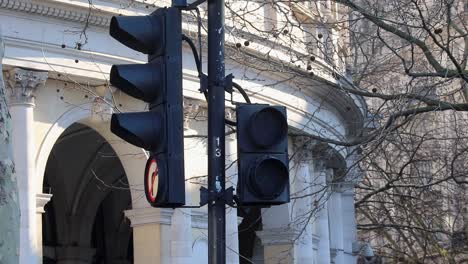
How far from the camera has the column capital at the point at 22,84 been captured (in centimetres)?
1789

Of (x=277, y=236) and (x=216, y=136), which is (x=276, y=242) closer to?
(x=277, y=236)

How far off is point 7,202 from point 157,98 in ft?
4.95

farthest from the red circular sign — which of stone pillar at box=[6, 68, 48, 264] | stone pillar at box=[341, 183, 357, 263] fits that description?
stone pillar at box=[341, 183, 357, 263]

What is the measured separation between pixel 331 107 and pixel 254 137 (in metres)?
20.1

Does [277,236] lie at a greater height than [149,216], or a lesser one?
lesser

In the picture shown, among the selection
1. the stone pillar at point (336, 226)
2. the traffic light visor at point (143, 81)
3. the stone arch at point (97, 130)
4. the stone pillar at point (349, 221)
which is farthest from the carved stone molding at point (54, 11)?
the stone pillar at point (349, 221)

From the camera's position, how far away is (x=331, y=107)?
2659cm

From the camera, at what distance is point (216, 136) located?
22.3ft

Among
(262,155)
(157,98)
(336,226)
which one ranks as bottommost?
(336,226)

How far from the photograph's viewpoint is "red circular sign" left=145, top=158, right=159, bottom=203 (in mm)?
6359

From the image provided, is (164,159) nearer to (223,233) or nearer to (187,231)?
(223,233)

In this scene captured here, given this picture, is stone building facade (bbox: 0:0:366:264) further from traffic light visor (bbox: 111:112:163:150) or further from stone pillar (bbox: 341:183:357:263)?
traffic light visor (bbox: 111:112:163:150)

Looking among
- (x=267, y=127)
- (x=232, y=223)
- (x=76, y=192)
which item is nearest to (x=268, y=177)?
(x=267, y=127)

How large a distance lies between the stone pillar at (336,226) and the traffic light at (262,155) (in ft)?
72.4
